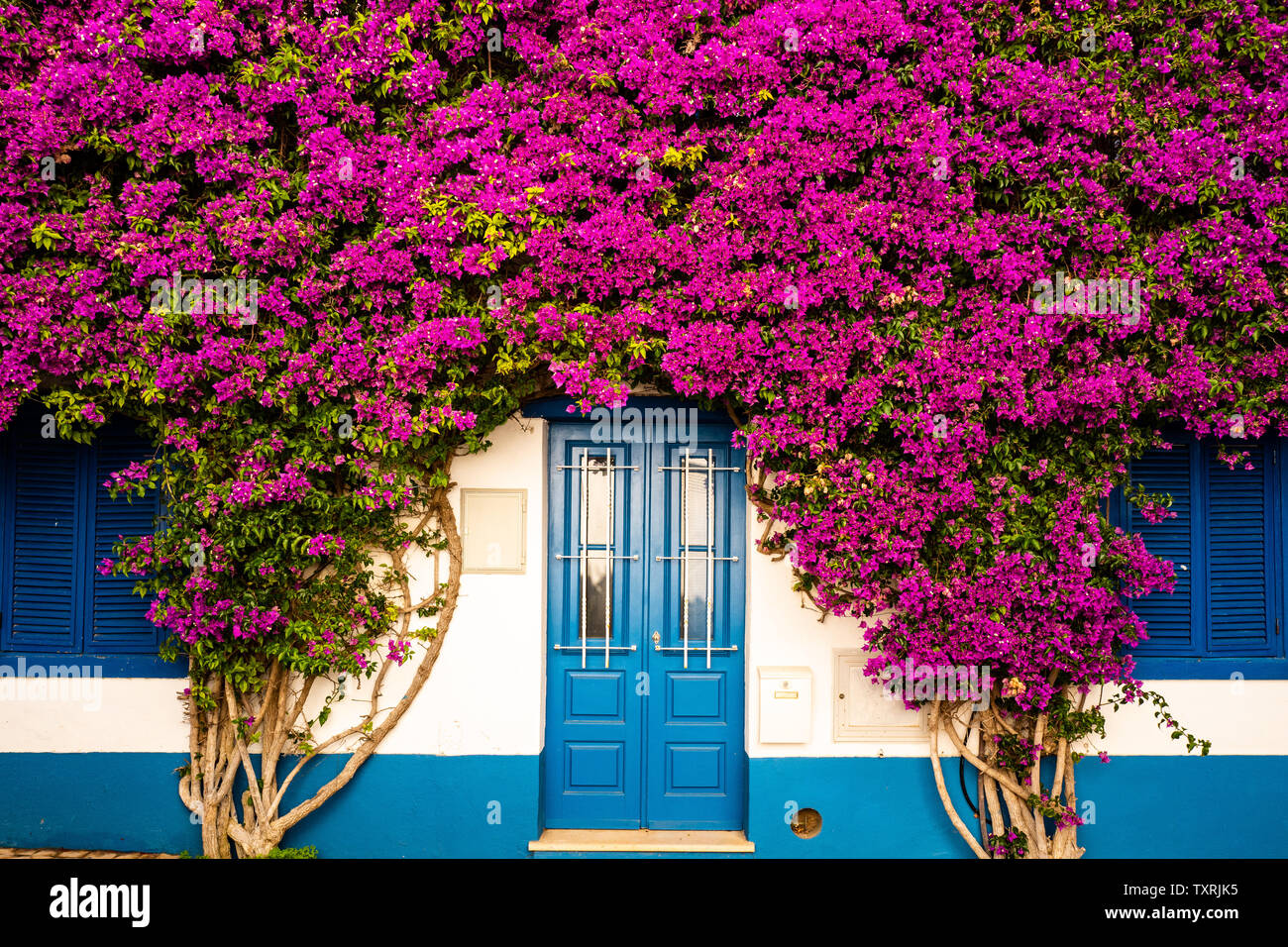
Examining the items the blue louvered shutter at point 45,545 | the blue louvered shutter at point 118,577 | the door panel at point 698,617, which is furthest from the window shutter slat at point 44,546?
the door panel at point 698,617

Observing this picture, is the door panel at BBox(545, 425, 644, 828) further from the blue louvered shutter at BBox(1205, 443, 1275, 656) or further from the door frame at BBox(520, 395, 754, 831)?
the blue louvered shutter at BBox(1205, 443, 1275, 656)

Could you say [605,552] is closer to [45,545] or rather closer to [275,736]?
[275,736]

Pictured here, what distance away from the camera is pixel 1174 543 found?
5.30 meters

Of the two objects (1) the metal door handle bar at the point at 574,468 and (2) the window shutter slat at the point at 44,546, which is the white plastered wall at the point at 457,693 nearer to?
(1) the metal door handle bar at the point at 574,468

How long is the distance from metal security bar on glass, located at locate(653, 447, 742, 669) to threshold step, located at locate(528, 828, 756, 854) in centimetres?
108

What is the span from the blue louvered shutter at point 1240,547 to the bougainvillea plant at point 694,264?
690mm

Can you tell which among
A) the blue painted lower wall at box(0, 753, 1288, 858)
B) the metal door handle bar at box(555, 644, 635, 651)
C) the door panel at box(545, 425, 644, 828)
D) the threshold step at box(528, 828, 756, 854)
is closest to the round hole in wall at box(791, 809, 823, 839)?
the blue painted lower wall at box(0, 753, 1288, 858)

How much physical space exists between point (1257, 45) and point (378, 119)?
5.34 m

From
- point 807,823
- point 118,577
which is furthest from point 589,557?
point 118,577

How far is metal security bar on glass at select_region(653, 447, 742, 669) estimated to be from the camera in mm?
5270

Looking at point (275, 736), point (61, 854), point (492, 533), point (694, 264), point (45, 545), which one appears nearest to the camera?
point (694, 264)

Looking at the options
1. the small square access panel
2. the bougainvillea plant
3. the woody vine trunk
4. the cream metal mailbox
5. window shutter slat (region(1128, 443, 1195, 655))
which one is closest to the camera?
→ the bougainvillea plant

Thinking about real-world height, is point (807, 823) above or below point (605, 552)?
below

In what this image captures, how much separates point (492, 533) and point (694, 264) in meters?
2.11
